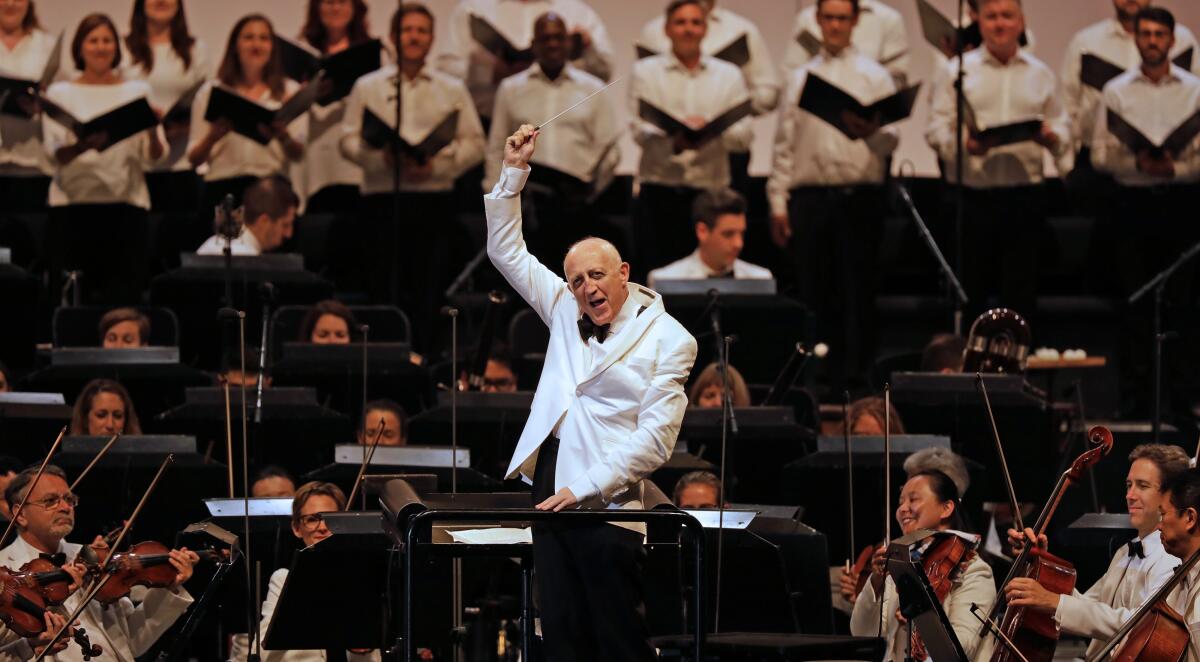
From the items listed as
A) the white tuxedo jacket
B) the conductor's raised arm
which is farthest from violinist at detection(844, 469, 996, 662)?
the conductor's raised arm

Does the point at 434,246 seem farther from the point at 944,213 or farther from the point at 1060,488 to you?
the point at 1060,488

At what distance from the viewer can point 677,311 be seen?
7.99 m

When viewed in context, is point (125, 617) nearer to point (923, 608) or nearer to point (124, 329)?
point (124, 329)

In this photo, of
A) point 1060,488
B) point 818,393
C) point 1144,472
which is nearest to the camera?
point 1060,488

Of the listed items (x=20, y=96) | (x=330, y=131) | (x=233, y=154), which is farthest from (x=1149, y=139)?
(x=20, y=96)

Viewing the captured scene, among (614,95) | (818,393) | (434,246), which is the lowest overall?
(818,393)

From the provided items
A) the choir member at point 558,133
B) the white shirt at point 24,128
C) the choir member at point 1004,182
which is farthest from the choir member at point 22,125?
the choir member at point 1004,182

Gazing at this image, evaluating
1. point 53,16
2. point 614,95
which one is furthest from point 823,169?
point 53,16

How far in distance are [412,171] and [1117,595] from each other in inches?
183

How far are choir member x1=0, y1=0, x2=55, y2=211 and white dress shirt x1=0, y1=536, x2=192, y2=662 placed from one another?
3676 mm

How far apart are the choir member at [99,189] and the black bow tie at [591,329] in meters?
4.57

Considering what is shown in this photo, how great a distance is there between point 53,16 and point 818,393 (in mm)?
4966

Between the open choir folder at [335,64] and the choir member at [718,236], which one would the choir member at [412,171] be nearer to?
the open choir folder at [335,64]

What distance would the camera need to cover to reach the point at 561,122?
945 cm
